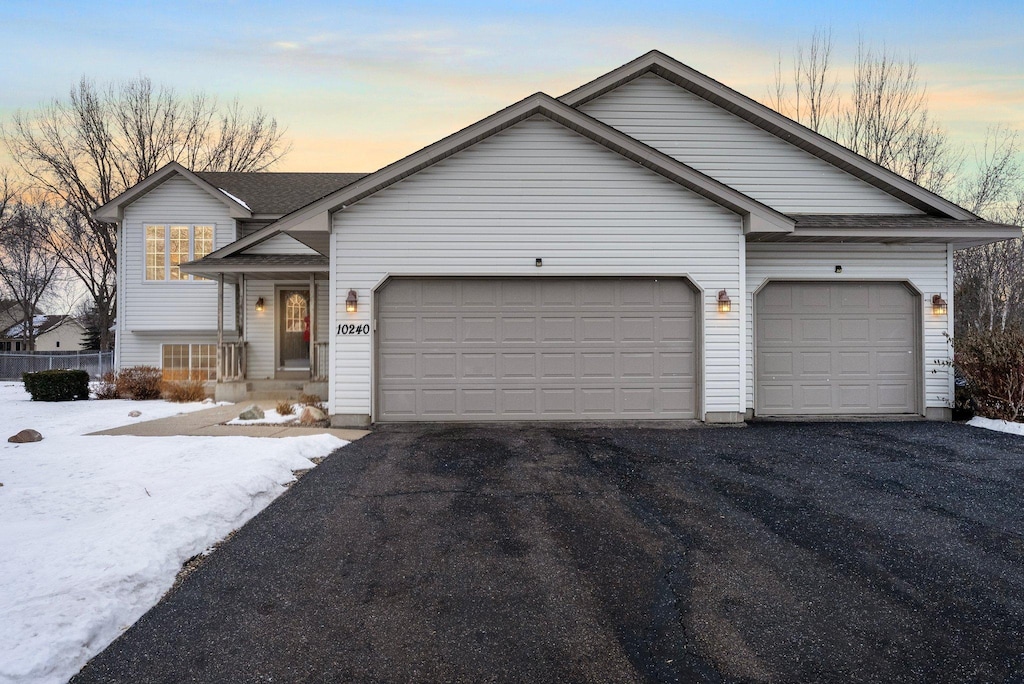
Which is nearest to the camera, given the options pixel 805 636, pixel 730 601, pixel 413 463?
pixel 805 636

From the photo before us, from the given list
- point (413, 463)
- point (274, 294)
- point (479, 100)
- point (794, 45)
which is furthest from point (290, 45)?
point (794, 45)

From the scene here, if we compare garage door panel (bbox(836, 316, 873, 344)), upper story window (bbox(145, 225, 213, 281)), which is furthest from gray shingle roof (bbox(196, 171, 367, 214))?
garage door panel (bbox(836, 316, 873, 344))

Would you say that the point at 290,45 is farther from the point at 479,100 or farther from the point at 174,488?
the point at 174,488

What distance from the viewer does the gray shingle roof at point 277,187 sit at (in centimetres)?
1580

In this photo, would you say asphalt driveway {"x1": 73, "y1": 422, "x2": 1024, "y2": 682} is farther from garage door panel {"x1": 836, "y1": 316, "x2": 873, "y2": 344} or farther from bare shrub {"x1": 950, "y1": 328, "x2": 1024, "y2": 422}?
garage door panel {"x1": 836, "y1": 316, "x2": 873, "y2": 344}

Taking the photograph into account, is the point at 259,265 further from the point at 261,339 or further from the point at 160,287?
the point at 160,287

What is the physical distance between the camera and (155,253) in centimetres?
1503

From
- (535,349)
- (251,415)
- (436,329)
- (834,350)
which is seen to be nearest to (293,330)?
(251,415)

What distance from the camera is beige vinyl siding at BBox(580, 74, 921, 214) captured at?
423 inches

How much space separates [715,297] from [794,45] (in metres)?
18.9

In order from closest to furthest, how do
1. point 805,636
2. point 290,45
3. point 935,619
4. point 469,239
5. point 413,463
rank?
point 805,636
point 935,619
point 413,463
point 469,239
point 290,45

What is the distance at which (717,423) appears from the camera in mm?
9344

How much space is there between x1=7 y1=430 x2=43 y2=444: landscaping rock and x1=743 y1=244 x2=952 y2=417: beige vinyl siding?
36.9 feet

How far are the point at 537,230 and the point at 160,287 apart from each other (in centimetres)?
1139
